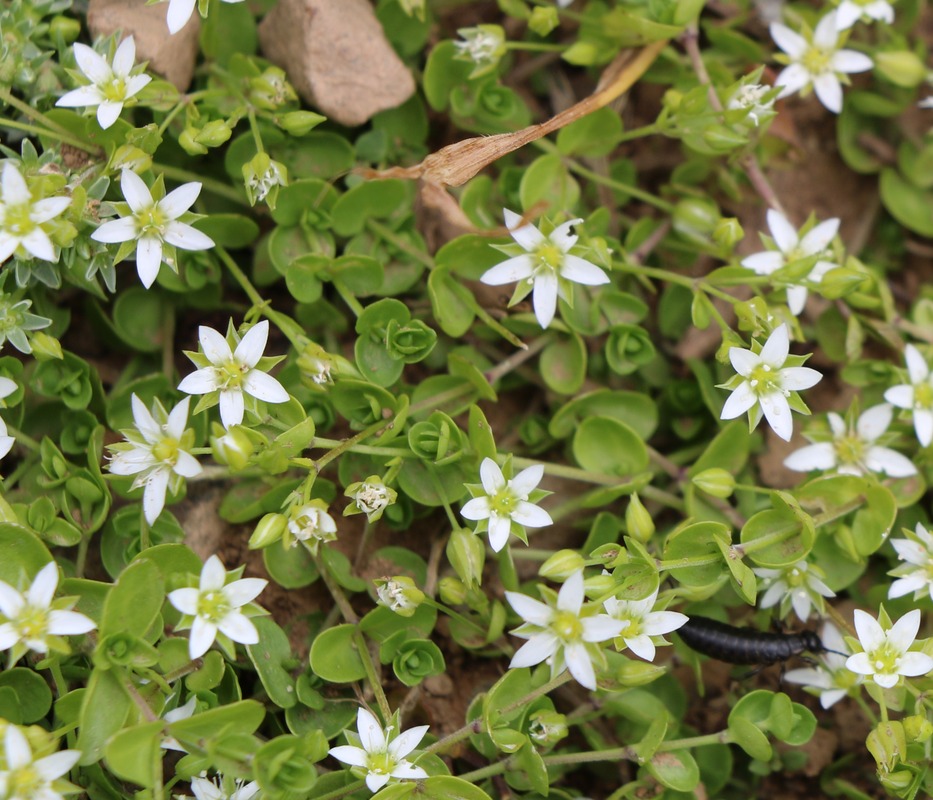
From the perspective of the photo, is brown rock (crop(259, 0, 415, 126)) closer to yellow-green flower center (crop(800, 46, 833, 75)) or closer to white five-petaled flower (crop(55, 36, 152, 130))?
white five-petaled flower (crop(55, 36, 152, 130))

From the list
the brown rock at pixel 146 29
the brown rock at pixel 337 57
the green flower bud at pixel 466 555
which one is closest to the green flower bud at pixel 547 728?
the green flower bud at pixel 466 555

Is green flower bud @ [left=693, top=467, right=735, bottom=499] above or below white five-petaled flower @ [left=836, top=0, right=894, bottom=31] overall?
below

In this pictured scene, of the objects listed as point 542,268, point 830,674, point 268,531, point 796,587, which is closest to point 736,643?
point 796,587

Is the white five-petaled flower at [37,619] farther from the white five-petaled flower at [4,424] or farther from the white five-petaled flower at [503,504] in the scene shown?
the white five-petaled flower at [503,504]

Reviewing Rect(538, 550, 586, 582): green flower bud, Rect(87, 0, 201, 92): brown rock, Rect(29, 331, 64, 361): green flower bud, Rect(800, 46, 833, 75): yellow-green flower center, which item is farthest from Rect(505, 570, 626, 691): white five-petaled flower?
Rect(800, 46, 833, 75): yellow-green flower center

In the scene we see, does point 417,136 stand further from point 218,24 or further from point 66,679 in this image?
point 66,679

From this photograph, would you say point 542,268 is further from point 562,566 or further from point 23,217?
point 23,217
